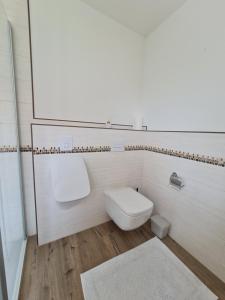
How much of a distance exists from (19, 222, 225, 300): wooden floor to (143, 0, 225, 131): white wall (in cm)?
125

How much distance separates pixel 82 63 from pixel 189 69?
3.46 feet

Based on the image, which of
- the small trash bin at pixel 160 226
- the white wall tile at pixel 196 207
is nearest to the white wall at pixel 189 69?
the white wall tile at pixel 196 207

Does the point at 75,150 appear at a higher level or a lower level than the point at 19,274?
higher

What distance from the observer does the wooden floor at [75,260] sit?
99cm

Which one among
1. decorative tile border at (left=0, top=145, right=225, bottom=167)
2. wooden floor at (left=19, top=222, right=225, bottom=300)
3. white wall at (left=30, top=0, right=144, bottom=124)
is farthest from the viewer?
white wall at (left=30, top=0, right=144, bottom=124)

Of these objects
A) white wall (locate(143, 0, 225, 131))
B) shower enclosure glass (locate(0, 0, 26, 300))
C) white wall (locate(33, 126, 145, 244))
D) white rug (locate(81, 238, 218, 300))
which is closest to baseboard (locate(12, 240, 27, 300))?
shower enclosure glass (locate(0, 0, 26, 300))

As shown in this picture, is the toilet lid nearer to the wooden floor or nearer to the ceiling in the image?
the wooden floor

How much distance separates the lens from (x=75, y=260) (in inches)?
48.1

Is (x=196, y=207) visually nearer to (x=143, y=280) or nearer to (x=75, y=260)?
(x=143, y=280)

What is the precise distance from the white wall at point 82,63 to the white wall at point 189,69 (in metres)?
0.28

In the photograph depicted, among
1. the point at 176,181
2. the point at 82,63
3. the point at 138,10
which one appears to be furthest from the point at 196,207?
the point at 138,10

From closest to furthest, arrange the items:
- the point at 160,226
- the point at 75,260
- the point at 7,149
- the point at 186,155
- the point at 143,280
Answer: the point at 7,149, the point at 143,280, the point at 75,260, the point at 186,155, the point at 160,226

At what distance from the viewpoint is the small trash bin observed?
4.89 feet

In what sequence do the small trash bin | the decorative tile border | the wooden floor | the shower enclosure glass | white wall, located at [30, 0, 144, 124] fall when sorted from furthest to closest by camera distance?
the small trash bin, white wall, located at [30, 0, 144, 124], the decorative tile border, the wooden floor, the shower enclosure glass
